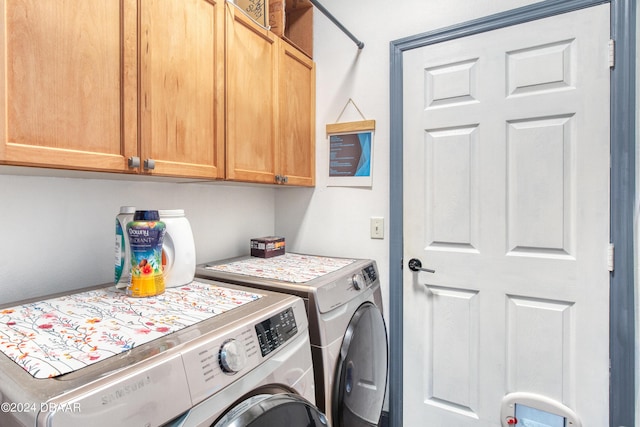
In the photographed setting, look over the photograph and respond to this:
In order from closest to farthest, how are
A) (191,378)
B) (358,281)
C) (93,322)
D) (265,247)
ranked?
1. (191,378)
2. (93,322)
3. (358,281)
4. (265,247)


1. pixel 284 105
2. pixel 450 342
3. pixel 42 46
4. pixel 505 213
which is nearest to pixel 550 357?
pixel 450 342

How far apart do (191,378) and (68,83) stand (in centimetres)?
86

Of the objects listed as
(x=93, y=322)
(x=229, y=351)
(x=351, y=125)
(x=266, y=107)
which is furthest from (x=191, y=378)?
(x=351, y=125)

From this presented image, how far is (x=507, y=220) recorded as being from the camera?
158 cm

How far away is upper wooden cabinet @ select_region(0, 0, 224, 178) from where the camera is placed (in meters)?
0.84

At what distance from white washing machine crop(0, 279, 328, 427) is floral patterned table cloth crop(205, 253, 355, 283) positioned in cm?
29

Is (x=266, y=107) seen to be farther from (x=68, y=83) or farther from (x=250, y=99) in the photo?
(x=68, y=83)

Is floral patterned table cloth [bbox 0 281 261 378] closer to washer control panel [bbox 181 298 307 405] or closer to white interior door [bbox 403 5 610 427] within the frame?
washer control panel [bbox 181 298 307 405]

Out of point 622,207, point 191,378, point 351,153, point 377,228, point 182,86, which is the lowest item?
point 191,378

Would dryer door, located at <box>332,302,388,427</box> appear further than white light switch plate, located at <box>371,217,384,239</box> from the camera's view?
No

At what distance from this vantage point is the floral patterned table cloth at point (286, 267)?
141 cm

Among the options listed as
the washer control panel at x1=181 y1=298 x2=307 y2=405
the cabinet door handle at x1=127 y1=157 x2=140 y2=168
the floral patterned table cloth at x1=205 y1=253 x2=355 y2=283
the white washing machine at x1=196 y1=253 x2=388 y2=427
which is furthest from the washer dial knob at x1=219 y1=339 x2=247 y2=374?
the cabinet door handle at x1=127 y1=157 x2=140 y2=168

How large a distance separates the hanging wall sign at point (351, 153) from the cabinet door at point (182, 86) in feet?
2.65

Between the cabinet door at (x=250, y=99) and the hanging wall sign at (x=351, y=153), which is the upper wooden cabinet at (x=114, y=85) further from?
the hanging wall sign at (x=351, y=153)
